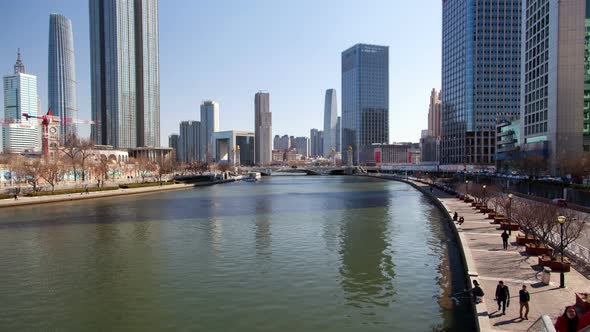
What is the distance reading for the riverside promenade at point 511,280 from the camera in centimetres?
1681

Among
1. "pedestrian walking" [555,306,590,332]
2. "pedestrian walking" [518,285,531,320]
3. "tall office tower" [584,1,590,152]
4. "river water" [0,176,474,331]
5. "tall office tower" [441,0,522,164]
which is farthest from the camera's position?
"tall office tower" [441,0,522,164]

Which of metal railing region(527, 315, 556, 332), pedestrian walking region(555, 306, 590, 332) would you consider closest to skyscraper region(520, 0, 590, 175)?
pedestrian walking region(555, 306, 590, 332)

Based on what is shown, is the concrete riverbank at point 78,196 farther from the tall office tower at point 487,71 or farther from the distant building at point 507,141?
the tall office tower at point 487,71

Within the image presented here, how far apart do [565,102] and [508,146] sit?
148 feet

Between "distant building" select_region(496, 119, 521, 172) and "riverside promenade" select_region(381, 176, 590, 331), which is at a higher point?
"distant building" select_region(496, 119, 521, 172)

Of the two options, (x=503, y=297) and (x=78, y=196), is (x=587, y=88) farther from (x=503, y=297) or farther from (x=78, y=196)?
(x=78, y=196)

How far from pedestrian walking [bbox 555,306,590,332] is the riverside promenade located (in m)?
1.63

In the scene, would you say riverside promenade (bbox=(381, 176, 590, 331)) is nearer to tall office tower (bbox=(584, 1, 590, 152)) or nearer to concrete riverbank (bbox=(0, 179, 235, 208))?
concrete riverbank (bbox=(0, 179, 235, 208))

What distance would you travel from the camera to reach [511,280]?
70.6 feet

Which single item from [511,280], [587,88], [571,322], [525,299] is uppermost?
[587,88]

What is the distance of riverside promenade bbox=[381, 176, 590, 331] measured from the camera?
1681 cm

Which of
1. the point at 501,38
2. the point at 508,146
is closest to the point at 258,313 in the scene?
the point at 508,146

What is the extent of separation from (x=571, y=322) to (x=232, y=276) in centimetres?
1876

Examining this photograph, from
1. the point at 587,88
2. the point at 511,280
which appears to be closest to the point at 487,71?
the point at 587,88
